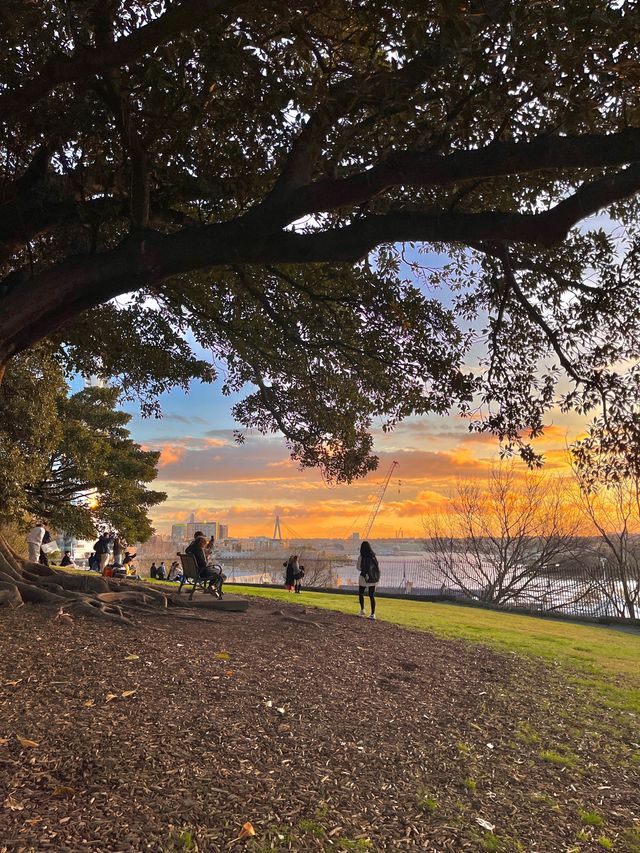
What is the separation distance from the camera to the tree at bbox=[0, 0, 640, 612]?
5.26 meters

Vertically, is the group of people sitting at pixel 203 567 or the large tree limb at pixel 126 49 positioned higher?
the large tree limb at pixel 126 49

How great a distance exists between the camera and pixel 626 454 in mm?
7922

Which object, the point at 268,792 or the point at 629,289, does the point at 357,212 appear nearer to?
the point at 629,289

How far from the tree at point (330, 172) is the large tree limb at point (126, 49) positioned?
23 millimetres

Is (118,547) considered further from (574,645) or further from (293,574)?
(574,645)

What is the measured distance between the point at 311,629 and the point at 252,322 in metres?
5.34

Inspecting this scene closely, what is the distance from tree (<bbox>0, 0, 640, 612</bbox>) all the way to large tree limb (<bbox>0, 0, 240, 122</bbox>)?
0.08 feet

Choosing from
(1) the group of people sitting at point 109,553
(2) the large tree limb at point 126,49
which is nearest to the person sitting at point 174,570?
(1) the group of people sitting at point 109,553

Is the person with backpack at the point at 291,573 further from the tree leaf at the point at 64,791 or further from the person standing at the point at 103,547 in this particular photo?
the tree leaf at the point at 64,791

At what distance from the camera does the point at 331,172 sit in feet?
19.5

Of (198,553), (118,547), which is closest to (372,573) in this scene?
(198,553)

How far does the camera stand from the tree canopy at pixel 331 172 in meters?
5.25

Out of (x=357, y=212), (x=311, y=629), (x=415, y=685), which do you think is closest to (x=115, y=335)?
(x=357, y=212)

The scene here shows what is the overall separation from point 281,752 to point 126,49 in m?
5.60
